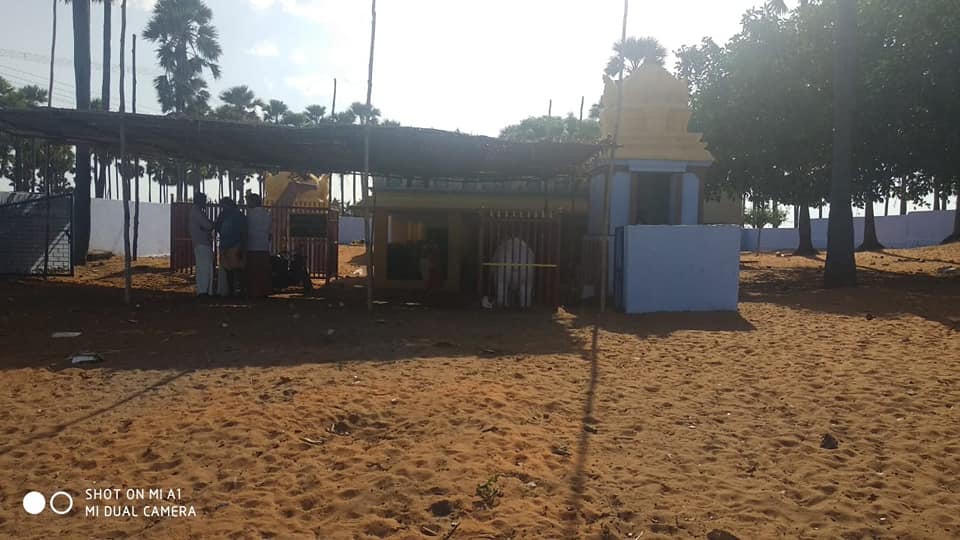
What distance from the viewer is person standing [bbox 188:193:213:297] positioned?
1148cm

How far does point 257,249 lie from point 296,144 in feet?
6.44

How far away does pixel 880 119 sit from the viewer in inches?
653

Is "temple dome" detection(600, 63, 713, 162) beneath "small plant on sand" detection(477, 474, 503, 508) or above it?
above

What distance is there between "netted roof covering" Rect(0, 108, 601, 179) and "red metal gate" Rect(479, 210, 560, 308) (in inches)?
50.4

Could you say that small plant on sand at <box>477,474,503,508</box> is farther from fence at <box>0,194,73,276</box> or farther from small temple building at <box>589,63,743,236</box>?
fence at <box>0,194,73,276</box>

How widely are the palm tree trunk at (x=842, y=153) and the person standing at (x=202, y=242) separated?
13.2 metres

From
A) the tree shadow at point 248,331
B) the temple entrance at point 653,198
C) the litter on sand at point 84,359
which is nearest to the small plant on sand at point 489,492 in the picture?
the tree shadow at point 248,331

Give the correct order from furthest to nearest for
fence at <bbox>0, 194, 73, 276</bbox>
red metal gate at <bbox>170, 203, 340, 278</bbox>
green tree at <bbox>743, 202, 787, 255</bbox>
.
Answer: green tree at <bbox>743, 202, 787, 255</bbox>, red metal gate at <bbox>170, 203, 340, 278</bbox>, fence at <bbox>0, 194, 73, 276</bbox>

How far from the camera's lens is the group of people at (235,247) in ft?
36.8

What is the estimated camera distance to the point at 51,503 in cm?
372

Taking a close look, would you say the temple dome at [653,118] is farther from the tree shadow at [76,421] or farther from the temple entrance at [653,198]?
the tree shadow at [76,421]

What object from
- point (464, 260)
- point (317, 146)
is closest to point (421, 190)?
point (464, 260)

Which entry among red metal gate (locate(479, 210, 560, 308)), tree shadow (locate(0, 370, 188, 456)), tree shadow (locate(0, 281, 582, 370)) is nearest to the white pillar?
red metal gate (locate(479, 210, 560, 308))

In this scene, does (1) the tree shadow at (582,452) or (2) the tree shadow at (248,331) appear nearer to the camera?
(1) the tree shadow at (582,452)
